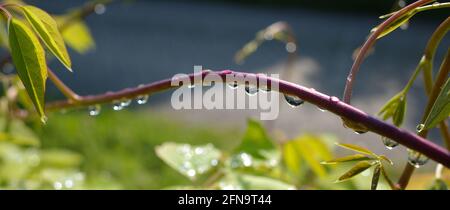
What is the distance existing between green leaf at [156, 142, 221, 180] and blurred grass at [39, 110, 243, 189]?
1997 mm

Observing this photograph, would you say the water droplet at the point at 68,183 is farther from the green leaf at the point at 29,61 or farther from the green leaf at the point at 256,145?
the green leaf at the point at 29,61

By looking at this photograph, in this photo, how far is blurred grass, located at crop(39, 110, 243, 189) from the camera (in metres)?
2.97

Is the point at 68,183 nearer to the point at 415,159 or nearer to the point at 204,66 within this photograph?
the point at 415,159

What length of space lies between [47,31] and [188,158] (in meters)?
0.37

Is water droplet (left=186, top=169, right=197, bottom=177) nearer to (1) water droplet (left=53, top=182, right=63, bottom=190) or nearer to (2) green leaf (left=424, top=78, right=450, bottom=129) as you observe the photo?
(1) water droplet (left=53, top=182, right=63, bottom=190)

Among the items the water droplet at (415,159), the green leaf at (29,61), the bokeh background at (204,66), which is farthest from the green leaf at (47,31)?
the bokeh background at (204,66)

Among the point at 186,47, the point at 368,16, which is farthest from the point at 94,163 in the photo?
the point at 368,16

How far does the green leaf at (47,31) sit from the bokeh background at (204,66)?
7.28 ft

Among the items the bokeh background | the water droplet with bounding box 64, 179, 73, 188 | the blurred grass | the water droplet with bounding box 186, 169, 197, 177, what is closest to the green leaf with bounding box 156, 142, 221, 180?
the water droplet with bounding box 186, 169, 197, 177

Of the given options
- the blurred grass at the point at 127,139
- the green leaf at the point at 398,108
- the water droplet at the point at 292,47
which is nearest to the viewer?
the green leaf at the point at 398,108

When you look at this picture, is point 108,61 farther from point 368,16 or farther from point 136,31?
point 368,16

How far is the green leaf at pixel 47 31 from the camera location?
1.47 feet

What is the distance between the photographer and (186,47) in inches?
236
